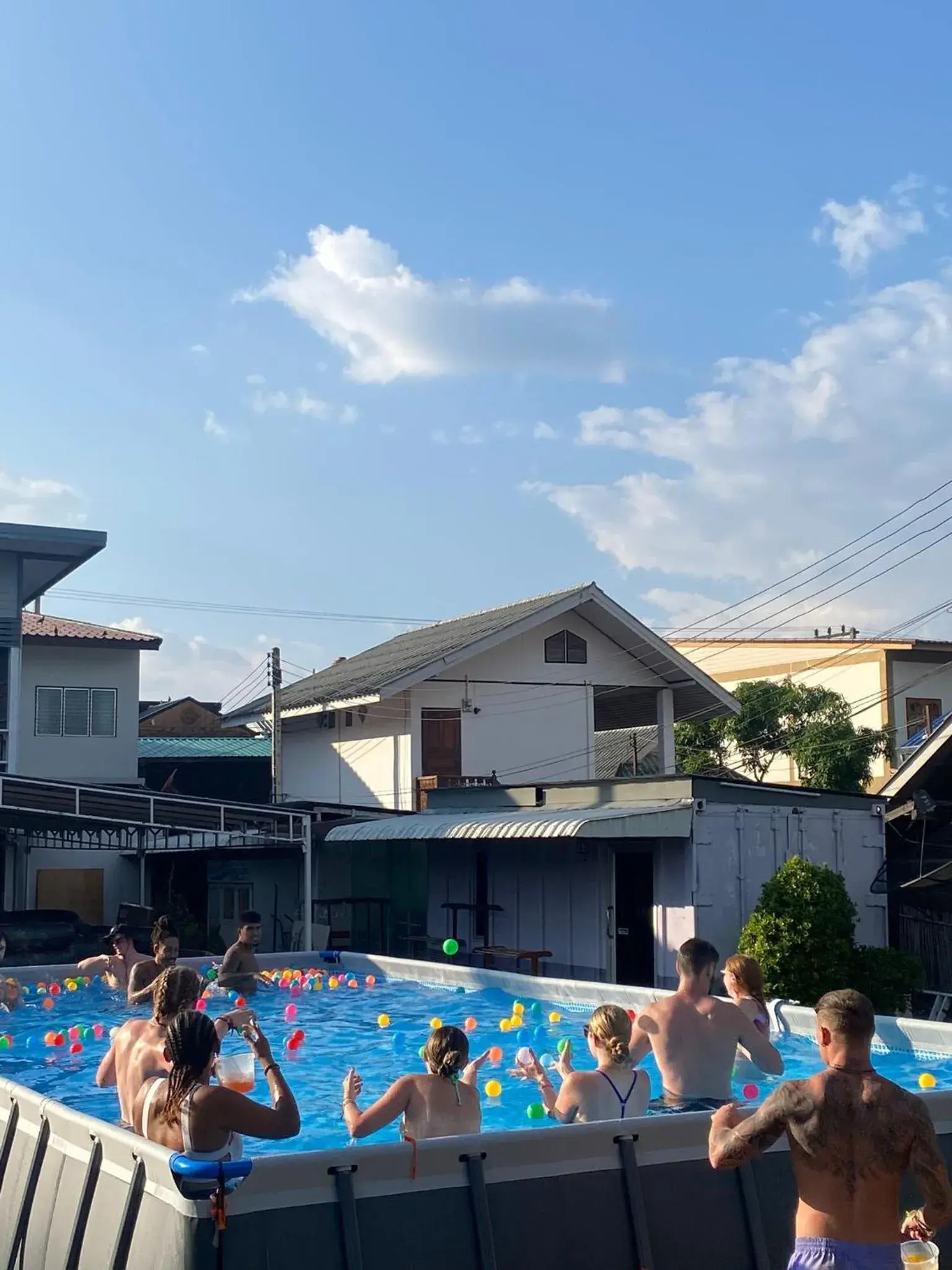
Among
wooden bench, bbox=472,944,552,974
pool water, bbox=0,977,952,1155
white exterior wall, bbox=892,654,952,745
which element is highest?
white exterior wall, bbox=892,654,952,745

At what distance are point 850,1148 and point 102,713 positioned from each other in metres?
25.2

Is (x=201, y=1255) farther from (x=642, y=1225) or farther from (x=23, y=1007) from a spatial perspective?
(x=23, y=1007)

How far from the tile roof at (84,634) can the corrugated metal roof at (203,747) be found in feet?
14.2

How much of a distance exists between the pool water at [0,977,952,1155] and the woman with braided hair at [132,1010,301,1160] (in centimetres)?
369

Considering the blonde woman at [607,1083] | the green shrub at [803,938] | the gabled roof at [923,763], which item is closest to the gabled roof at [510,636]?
the gabled roof at [923,763]

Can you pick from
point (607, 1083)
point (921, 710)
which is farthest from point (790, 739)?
point (607, 1083)

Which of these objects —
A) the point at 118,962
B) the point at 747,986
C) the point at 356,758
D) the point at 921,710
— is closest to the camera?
the point at 747,986

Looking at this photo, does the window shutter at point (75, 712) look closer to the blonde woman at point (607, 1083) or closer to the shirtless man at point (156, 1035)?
the shirtless man at point (156, 1035)

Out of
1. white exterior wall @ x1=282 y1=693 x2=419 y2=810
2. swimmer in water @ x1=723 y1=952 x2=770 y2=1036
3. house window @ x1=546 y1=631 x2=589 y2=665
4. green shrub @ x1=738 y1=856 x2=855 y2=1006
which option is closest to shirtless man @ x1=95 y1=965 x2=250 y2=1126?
swimmer in water @ x1=723 y1=952 x2=770 y2=1036

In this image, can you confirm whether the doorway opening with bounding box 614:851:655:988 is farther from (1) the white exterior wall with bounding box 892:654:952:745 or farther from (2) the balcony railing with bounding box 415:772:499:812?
(1) the white exterior wall with bounding box 892:654:952:745

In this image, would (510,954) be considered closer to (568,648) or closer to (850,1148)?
(568,648)

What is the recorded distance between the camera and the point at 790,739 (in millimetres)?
34312

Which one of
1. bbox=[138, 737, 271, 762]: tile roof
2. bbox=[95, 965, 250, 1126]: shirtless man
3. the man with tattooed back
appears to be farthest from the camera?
bbox=[138, 737, 271, 762]: tile roof

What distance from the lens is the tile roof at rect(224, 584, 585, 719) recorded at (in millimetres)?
27906
